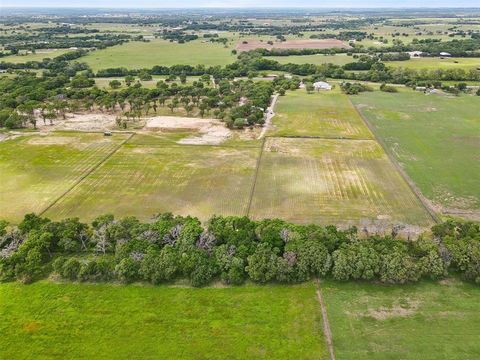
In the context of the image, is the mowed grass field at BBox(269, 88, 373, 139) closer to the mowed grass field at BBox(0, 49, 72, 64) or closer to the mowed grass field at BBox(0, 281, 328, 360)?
the mowed grass field at BBox(0, 281, 328, 360)

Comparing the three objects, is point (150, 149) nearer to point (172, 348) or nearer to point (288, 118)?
point (288, 118)

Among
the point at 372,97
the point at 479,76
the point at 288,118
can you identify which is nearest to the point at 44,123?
the point at 288,118

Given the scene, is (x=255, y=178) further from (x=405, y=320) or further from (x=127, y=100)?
(x=127, y=100)

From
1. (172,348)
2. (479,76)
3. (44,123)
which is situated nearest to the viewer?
(172,348)

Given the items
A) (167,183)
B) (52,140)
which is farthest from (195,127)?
(52,140)

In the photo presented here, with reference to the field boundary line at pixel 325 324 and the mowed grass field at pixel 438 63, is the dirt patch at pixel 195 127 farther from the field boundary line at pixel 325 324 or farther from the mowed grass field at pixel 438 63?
the mowed grass field at pixel 438 63

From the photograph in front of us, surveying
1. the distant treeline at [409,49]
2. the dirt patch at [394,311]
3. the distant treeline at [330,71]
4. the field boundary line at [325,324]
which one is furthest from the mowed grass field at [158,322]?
the distant treeline at [409,49]

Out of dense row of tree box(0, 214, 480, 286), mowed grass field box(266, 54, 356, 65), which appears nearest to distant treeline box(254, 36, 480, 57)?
mowed grass field box(266, 54, 356, 65)
